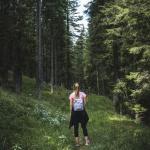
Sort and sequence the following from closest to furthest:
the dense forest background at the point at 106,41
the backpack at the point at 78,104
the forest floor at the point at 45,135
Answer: the forest floor at the point at 45,135, the backpack at the point at 78,104, the dense forest background at the point at 106,41

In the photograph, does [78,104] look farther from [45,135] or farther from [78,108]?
[45,135]

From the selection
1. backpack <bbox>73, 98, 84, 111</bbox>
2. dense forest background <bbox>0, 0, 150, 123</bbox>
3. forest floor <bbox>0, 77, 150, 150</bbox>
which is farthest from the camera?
dense forest background <bbox>0, 0, 150, 123</bbox>

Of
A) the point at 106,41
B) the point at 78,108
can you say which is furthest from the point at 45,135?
the point at 106,41

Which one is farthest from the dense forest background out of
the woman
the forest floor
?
the woman

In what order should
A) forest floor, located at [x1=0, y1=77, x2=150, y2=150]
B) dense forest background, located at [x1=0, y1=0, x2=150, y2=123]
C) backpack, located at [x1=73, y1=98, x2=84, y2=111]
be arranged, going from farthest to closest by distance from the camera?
dense forest background, located at [x1=0, y1=0, x2=150, y2=123] < backpack, located at [x1=73, y1=98, x2=84, y2=111] < forest floor, located at [x1=0, y1=77, x2=150, y2=150]

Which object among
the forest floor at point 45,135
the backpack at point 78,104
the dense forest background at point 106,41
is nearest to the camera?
the forest floor at point 45,135

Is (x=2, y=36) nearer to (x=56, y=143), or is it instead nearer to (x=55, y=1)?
(x=55, y=1)

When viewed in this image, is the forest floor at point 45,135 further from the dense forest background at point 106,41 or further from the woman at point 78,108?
the dense forest background at point 106,41

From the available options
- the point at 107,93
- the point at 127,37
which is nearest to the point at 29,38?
the point at 127,37

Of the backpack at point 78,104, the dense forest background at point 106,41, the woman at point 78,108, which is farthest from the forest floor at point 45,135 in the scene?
the dense forest background at point 106,41

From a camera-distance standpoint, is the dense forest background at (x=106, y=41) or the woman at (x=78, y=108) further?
the dense forest background at (x=106, y=41)

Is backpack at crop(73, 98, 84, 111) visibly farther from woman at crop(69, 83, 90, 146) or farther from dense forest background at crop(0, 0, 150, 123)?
dense forest background at crop(0, 0, 150, 123)

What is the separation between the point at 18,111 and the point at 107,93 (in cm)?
6382

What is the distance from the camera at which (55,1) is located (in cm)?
4200
